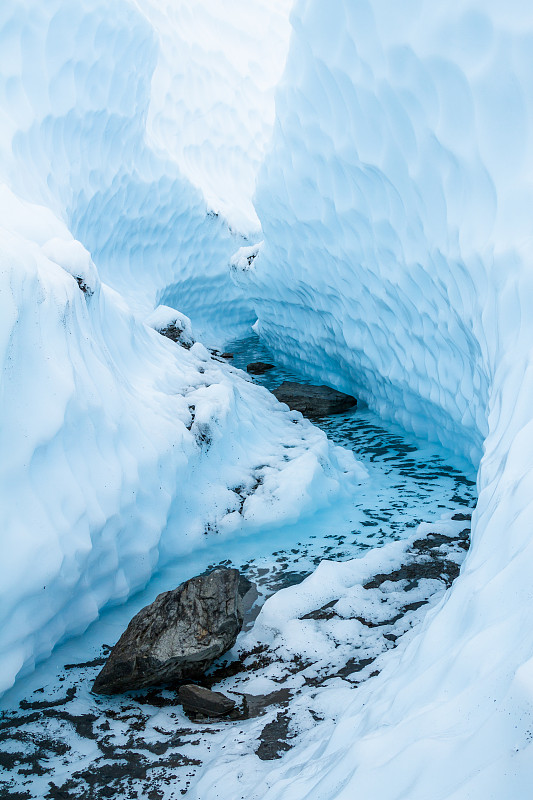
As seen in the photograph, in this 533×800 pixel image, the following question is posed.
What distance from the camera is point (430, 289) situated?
503cm

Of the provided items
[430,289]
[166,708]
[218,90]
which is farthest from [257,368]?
[166,708]

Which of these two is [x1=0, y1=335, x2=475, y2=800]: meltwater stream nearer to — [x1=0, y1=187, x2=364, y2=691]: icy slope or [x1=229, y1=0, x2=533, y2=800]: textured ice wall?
[x1=0, y1=187, x2=364, y2=691]: icy slope

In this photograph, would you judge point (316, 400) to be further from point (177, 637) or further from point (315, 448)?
point (177, 637)

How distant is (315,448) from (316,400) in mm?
2494

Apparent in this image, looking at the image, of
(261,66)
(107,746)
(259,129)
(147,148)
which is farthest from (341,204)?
(261,66)

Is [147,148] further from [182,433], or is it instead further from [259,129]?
[182,433]

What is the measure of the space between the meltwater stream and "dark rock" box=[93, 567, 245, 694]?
0.10 meters

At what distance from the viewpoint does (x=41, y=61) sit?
740cm

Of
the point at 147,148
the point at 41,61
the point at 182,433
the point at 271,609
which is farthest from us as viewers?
the point at 147,148

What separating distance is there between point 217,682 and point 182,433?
217 cm

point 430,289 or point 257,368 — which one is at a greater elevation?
point 430,289

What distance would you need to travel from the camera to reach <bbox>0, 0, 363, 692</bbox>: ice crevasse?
3.25 m

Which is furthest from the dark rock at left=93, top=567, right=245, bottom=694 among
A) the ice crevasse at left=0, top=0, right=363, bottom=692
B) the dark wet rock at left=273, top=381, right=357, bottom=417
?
the dark wet rock at left=273, top=381, right=357, bottom=417

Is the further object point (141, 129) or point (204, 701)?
point (141, 129)
